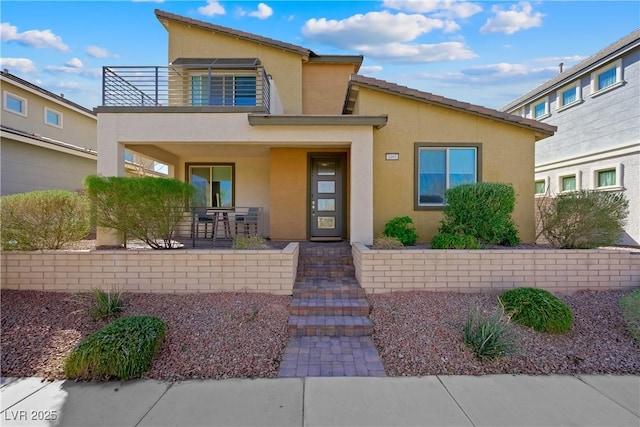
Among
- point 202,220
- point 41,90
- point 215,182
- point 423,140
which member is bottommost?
point 202,220

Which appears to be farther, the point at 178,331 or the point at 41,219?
the point at 41,219

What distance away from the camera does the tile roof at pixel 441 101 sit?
834 centimetres

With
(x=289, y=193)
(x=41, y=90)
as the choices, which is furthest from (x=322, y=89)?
(x=41, y=90)

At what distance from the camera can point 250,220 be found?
10.2 m

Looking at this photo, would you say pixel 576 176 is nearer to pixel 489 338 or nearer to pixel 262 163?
pixel 262 163

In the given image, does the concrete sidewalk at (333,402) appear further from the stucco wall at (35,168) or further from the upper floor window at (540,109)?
the upper floor window at (540,109)

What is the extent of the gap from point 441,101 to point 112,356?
8.60 meters

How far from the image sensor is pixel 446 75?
1730 centimetres

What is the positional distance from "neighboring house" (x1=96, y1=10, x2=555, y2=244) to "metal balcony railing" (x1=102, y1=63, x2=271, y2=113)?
1.3 inches

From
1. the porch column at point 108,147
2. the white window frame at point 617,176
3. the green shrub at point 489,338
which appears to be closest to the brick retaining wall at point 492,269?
the green shrub at point 489,338

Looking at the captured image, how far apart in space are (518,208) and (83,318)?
32.8 ft

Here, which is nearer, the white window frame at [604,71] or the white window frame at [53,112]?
the white window frame at [604,71]

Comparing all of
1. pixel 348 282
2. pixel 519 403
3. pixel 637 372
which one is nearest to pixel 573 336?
pixel 637 372

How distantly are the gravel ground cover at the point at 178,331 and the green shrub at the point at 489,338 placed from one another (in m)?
2.45
